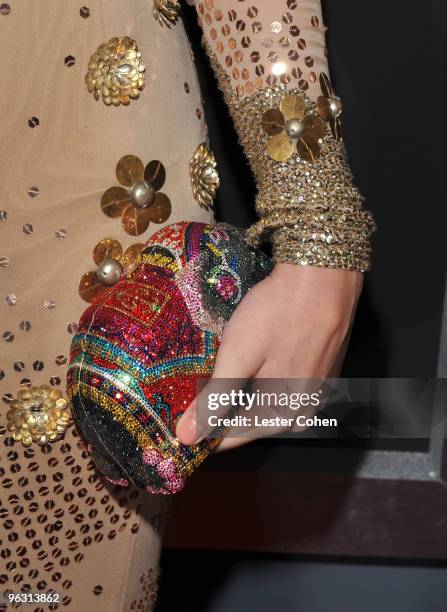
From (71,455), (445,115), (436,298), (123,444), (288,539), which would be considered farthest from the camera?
(288,539)

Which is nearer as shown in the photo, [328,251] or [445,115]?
[328,251]

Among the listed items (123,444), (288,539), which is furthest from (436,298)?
(123,444)

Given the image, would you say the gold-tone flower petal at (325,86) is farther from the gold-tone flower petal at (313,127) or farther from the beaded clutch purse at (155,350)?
the beaded clutch purse at (155,350)

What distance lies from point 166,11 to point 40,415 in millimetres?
340

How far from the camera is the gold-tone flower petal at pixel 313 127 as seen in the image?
1.92 ft

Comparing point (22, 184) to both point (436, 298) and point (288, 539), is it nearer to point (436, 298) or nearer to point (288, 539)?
point (436, 298)

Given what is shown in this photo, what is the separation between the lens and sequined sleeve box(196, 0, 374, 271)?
58 centimetres

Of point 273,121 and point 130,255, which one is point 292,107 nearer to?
point 273,121

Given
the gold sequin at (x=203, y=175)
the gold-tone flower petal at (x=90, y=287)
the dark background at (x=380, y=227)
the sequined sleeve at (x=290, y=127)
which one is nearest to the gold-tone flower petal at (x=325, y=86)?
the sequined sleeve at (x=290, y=127)

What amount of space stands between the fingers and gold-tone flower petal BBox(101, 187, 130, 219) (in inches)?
5.4

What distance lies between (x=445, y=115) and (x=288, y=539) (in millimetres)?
814

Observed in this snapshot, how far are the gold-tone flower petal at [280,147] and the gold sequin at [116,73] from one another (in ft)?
0.36

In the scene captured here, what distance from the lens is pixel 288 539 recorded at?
1.48m

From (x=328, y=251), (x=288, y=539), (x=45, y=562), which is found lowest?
(x=288, y=539)
